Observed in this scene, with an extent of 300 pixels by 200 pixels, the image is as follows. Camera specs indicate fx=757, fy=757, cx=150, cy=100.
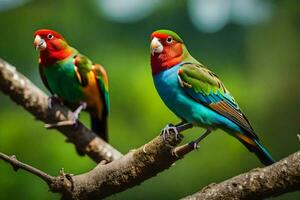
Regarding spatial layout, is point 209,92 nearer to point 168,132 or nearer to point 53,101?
point 168,132

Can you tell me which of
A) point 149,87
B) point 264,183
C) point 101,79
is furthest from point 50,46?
point 149,87

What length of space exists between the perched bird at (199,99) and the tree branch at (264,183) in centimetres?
40

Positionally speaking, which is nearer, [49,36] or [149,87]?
[49,36]

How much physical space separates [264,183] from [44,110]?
231 centimetres

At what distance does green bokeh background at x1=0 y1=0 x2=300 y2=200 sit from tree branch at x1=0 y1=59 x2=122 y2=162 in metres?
0.56

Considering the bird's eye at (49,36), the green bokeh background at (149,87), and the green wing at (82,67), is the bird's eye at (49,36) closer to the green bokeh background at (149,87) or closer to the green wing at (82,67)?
the green wing at (82,67)

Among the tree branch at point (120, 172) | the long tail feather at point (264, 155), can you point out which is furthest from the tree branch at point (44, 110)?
the long tail feather at point (264, 155)

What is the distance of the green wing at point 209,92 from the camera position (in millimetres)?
4000

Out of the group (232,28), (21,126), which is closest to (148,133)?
(21,126)

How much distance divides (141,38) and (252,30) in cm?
412

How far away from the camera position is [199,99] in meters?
4.11

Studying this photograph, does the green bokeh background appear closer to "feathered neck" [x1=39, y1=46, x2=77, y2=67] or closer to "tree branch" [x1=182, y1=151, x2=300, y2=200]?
"feathered neck" [x1=39, y1=46, x2=77, y2=67]

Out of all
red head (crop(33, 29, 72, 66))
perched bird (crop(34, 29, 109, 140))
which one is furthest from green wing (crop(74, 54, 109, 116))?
red head (crop(33, 29, 72, 66))

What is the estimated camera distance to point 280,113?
42.8 feet
